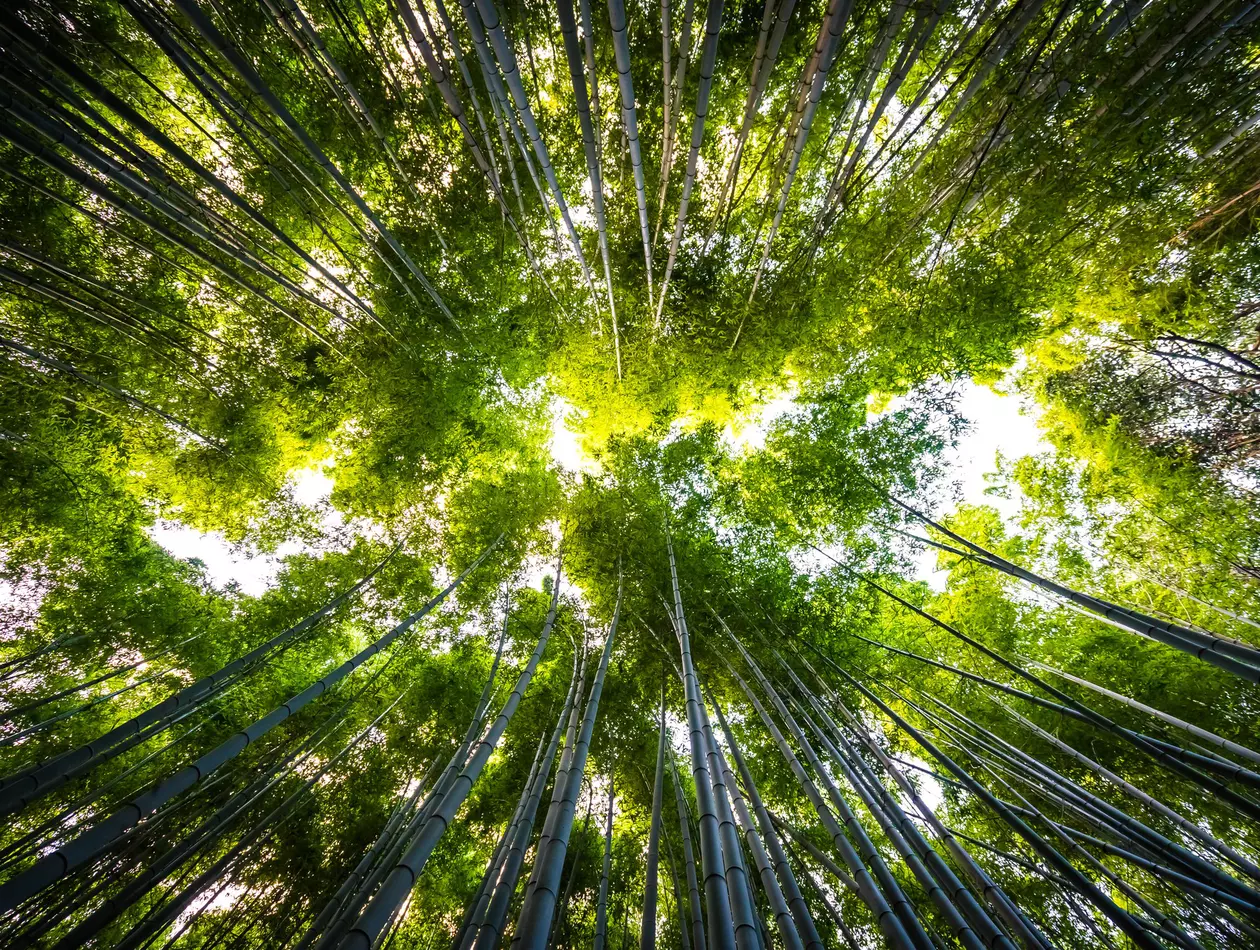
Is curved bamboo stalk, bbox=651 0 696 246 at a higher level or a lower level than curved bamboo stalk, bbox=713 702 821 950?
higher

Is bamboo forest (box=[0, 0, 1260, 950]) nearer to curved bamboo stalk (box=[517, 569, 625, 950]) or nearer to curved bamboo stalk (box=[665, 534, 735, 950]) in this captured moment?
curved bamboo stalk (box=[665, 534, 735, 950])

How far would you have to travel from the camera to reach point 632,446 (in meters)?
6.94

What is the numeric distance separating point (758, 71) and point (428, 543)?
5583mm

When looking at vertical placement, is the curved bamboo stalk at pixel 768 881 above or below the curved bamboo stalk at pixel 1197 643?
below

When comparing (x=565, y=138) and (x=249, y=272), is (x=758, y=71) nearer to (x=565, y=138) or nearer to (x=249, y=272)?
(x=565, y=138)

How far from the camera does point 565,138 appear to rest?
4.56 metres

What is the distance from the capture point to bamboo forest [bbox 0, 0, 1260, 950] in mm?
3508

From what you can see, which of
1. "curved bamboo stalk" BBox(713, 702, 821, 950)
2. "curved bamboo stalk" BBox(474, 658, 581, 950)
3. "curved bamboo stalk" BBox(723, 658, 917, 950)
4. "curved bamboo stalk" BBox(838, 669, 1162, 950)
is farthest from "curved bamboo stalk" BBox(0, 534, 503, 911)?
"curved bamboo stalk" BBox(838, 669, 1162, 950)

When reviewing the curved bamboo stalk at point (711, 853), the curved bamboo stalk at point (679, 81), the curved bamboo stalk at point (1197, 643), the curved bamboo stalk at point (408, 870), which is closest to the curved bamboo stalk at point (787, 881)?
the curved bamboo stalk at point (711, 853)

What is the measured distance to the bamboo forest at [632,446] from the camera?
3508mm

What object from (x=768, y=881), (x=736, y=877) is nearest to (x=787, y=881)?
(x=768, y=881)

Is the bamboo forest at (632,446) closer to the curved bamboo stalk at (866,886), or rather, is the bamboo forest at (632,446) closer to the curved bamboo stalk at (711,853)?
the curved bamboo stalk at (866,886)

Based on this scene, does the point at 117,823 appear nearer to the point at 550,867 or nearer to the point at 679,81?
the point at 550,867

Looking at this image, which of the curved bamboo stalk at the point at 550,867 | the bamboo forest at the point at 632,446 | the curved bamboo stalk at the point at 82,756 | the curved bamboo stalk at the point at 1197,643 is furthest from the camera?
the bamboo forest at the point at 632,446
